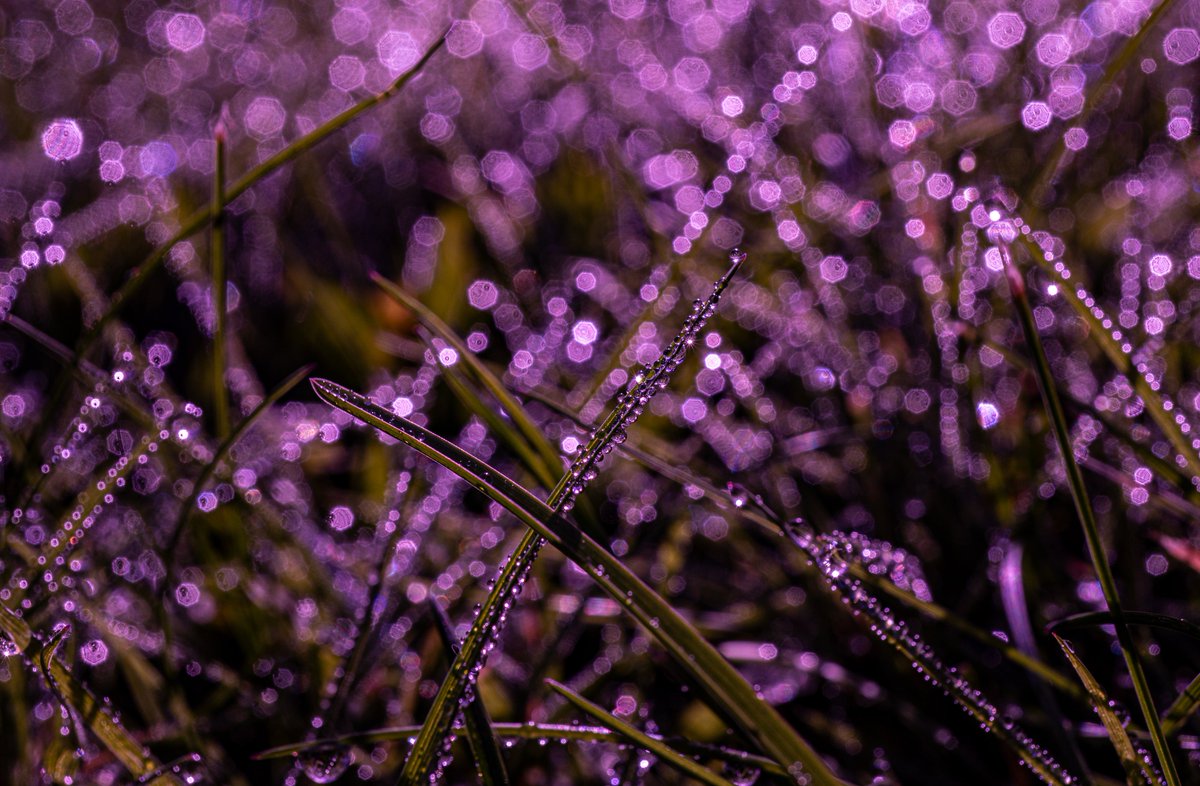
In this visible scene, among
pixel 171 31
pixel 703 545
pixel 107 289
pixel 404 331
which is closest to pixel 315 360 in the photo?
pixel 404 331

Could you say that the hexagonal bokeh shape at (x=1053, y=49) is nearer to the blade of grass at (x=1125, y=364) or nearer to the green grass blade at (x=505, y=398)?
the blade of grass at (x=1125, y=364)

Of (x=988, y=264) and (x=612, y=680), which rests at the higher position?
(x=988, y=264)

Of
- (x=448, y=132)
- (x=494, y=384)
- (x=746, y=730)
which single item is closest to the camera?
(x=746, y=730)

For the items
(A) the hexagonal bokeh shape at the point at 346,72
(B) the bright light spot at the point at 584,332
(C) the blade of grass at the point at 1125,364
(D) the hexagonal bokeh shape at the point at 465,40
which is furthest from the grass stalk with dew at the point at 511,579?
(D) the hexagonal bokeh shape at the point at 465,40

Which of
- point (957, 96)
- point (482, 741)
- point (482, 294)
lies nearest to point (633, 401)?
point (482, 741)

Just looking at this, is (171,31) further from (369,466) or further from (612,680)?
(612,680)
